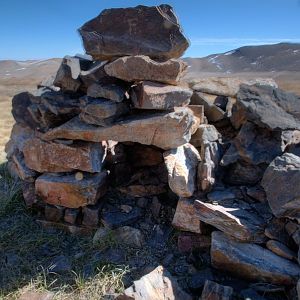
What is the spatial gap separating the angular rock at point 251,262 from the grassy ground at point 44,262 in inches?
50.0

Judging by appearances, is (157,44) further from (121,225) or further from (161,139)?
(121,225)

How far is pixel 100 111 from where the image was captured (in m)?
5.61

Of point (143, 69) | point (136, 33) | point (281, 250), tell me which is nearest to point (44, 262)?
point (143, 69)

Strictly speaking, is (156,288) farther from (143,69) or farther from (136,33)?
(136,33)

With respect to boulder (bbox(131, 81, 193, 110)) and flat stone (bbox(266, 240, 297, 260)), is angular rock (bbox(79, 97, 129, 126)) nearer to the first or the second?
boulder (bbox(131, 81, 193, 110))

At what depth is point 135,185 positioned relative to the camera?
625cm

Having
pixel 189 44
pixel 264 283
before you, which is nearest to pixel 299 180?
pixel 264 283

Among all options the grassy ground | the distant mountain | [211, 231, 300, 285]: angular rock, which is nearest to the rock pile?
[211, 231, 300, 285]: angular rock

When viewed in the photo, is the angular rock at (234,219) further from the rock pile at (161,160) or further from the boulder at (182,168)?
the boulder at (182,168)

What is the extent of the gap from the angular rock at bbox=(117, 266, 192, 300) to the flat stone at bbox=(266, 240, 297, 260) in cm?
116

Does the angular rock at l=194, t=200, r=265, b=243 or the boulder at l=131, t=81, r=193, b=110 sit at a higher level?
the boulder at l=131, t=81, r=193, b=110

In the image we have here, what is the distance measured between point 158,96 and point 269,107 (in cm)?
164

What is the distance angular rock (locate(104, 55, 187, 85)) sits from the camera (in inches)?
215

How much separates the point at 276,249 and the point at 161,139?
218 cm
